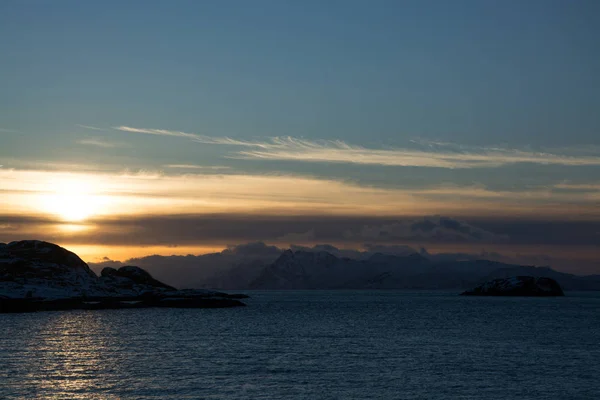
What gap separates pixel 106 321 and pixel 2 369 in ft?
321

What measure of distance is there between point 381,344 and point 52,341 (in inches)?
2159

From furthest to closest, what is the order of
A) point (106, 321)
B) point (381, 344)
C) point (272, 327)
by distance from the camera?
point (106, 321), point (272, 327), point (381, 344)

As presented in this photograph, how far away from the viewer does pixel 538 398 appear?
6456 centimetres

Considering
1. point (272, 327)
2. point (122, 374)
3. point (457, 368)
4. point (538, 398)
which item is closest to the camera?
point (538, 398)

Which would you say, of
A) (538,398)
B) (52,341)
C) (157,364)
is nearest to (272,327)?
(52,341)

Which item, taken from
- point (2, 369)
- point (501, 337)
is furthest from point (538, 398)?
point (501, 337)

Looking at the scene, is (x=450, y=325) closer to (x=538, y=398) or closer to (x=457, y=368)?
(x=457, y=368)

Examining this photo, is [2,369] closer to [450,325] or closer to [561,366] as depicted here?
[561,366]

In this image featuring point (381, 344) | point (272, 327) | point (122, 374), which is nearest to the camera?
point (122, 374)

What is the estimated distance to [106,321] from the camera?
17738 centimetres

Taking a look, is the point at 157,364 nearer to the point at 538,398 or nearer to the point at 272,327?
the point at 538,398

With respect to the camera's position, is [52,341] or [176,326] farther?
[176,326]

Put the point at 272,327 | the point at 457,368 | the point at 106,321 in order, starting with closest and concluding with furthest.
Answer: the point at 457,368 → the point at 272,327 → the point at 106,321

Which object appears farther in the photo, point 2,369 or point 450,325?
point 450,325
